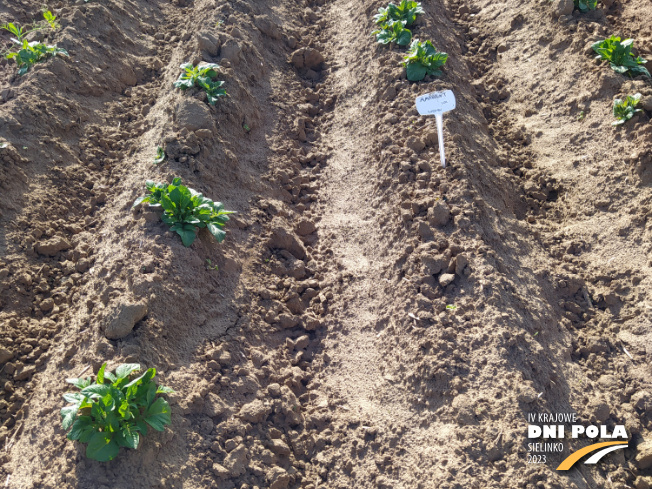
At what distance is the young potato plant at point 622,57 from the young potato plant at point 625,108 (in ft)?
1.33

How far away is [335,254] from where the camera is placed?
4.34 metres

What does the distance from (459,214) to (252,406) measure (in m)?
2.15

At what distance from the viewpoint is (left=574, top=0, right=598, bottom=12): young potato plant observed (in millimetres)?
5422

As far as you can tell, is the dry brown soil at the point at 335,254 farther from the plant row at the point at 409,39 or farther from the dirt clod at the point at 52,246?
the plant row at the point at 409,39

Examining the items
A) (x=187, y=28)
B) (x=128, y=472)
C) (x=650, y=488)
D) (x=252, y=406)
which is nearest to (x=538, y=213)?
(x=650, y=488)

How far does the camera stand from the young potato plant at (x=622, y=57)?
4699mm

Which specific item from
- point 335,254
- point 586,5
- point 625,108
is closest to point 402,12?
point 586,5

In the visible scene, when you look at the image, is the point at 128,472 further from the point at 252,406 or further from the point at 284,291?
the point at 284,291

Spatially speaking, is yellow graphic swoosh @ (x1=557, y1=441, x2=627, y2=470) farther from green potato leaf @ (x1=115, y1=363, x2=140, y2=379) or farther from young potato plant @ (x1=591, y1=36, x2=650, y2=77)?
young potato plant @ (x1=591, y1=36, x2=650, y2=77)

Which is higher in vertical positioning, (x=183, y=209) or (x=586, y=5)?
(x=586, y=5)

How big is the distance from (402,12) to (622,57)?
238 cm

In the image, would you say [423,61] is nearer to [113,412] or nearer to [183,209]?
[183,209]

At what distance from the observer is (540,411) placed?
3.01m

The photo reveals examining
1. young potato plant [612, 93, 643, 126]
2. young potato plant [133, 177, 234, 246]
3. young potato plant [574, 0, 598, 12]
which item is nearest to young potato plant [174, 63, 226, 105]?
young potato plant [133, 177, 234, 246]
